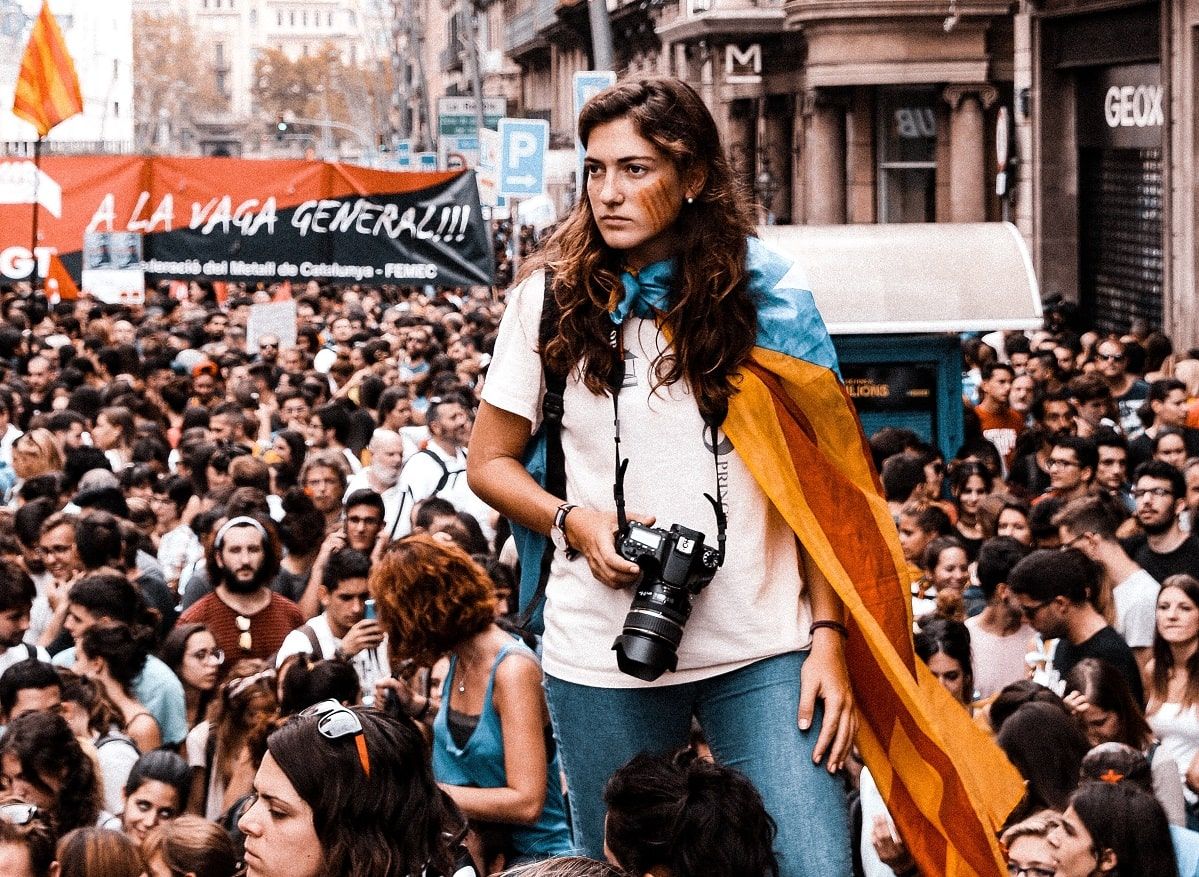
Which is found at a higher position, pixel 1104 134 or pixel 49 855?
pixel 1104 134

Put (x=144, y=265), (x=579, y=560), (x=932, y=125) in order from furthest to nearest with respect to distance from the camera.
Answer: (x=932, y=125)
(x=144, y=265)
(x=579, y=560)

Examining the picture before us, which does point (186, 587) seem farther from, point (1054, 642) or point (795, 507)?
point (795, 507)

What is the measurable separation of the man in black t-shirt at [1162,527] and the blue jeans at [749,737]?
241 inches

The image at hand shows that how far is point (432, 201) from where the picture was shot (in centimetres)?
2169

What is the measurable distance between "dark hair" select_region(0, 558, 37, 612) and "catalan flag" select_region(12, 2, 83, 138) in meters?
13.3

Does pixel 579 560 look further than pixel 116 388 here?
No

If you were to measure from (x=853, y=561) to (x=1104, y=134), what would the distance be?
22.1 meters

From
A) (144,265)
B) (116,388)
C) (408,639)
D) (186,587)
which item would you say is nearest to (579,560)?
(408,639)

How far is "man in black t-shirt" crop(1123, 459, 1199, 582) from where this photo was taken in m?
9.55

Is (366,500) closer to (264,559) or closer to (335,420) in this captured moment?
(264,559)

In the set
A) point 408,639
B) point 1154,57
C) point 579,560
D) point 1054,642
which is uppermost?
point 1154,57

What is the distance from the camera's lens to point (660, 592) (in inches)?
139

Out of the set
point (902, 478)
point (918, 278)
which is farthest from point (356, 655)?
point (918, 278)

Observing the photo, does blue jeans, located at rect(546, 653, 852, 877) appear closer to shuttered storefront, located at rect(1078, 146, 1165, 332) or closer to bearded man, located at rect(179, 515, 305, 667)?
bearded man, located at rect(179, 515, 305, 667)
